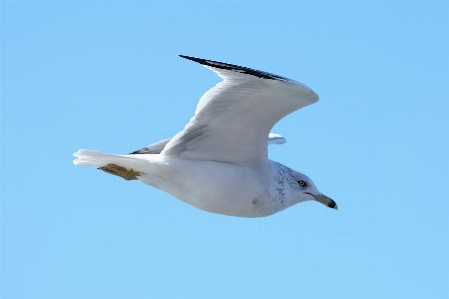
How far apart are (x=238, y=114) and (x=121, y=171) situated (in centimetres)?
143

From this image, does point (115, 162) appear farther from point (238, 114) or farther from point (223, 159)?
point (238, 114)

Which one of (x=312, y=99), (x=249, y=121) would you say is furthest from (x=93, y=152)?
(x=312, y=99)

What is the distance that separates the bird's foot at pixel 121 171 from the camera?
9.59 metres

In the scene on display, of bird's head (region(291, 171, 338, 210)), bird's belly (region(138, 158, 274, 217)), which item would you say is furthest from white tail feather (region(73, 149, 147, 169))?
bird's head (region(291, 171, 338, 210))

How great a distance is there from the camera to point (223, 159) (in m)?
9.72

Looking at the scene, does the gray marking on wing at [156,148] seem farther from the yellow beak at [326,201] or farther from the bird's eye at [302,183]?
the yellow beak at [326,201]

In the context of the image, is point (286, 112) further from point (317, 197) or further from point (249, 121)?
point (317, 197)

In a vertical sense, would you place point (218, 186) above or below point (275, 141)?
below

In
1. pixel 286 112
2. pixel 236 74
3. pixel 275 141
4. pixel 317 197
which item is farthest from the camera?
pixel 275 141

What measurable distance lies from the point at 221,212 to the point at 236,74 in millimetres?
1670

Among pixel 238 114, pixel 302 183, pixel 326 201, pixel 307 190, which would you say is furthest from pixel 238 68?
pixel 326 201

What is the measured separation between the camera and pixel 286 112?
30.5ft

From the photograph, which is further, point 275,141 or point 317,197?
point 275,141

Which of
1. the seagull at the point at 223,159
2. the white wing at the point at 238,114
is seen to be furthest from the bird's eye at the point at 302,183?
the white wing at the point at 238,114
